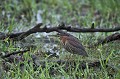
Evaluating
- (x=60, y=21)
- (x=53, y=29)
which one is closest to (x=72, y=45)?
(x=53, y=29)

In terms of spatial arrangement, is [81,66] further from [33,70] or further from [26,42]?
[26,42]

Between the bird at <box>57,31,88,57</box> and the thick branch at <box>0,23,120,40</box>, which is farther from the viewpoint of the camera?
the thick branch at <box>0,23,120,40</box>

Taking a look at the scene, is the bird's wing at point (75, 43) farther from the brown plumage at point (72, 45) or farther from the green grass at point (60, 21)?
the green grass at point (60, 21)

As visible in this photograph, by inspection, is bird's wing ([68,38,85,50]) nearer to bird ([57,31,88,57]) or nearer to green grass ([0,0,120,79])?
bird ([57,31,88,57])

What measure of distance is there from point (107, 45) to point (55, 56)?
743 millimetres

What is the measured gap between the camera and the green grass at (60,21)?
4.84 metres

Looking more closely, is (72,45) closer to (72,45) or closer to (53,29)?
(72,45)

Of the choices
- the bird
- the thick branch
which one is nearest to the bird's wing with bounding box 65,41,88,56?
the bird

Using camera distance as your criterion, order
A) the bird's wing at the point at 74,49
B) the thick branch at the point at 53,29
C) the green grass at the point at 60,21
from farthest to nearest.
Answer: the thick branch at the point at 53,29, the bird's wing at the point at 74,49, the green grass at the point at 60,21

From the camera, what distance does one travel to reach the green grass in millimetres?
4836

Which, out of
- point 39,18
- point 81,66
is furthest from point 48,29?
point 39,18

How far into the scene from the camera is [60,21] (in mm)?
8016

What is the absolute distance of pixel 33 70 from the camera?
16.1ft

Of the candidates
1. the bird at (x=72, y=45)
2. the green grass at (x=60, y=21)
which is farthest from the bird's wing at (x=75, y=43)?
the green grass at (x=60, y=21)
